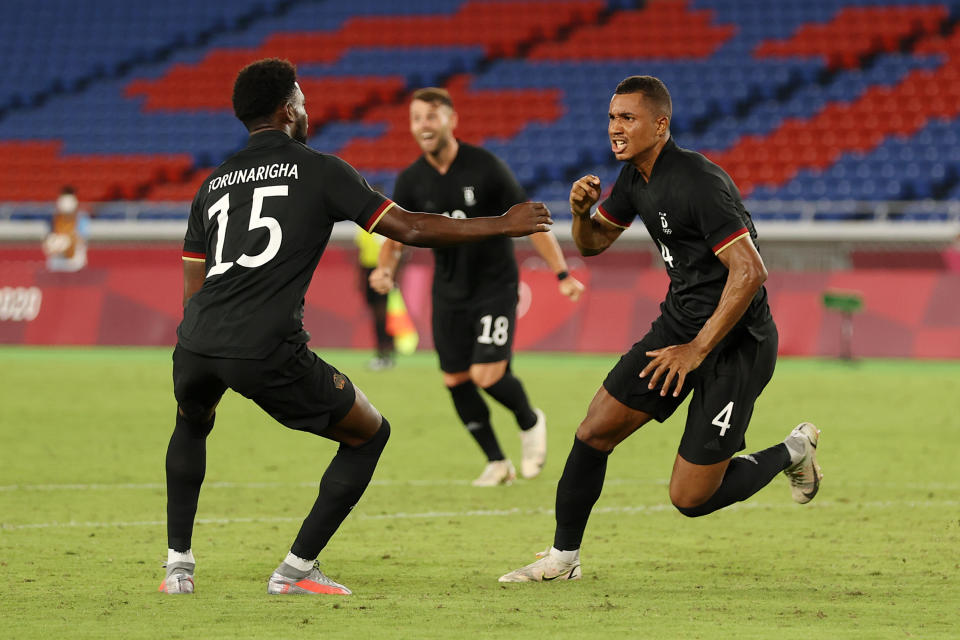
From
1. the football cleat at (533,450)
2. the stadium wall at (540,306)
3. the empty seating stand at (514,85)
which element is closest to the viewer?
the football cleat at (533,450)

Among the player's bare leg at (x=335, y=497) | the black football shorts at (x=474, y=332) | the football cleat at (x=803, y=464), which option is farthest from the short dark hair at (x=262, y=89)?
the black football shorts at (x=474, y=332)

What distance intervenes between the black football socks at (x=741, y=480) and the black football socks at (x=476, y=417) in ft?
10.4

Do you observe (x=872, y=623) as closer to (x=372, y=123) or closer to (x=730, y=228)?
(x=730, y=228)

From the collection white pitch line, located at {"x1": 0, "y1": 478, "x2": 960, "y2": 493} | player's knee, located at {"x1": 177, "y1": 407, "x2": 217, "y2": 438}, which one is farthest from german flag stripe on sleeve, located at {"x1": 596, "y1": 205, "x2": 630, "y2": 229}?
white pitch line, located at {"x1": 0, "y1": 478, "x2": 960, "y2": 493}

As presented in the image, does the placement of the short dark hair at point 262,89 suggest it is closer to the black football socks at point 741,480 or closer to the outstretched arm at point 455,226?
the outstretched arm at point 455,226

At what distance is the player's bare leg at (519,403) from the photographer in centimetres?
942

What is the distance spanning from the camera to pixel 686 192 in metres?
5.89

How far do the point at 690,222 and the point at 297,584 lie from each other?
87.9 inches

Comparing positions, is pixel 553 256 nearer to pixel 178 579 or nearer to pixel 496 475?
pixel 496 475

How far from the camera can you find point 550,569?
6168mm

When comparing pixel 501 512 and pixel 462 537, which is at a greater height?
pixel 462 537

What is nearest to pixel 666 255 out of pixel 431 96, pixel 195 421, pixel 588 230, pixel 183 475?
pixel 588 230

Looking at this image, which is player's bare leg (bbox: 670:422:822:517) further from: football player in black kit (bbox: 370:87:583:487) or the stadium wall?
the stadium wall

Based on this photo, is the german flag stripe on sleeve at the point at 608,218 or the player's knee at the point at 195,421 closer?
the player's knee at the point at 195,421
